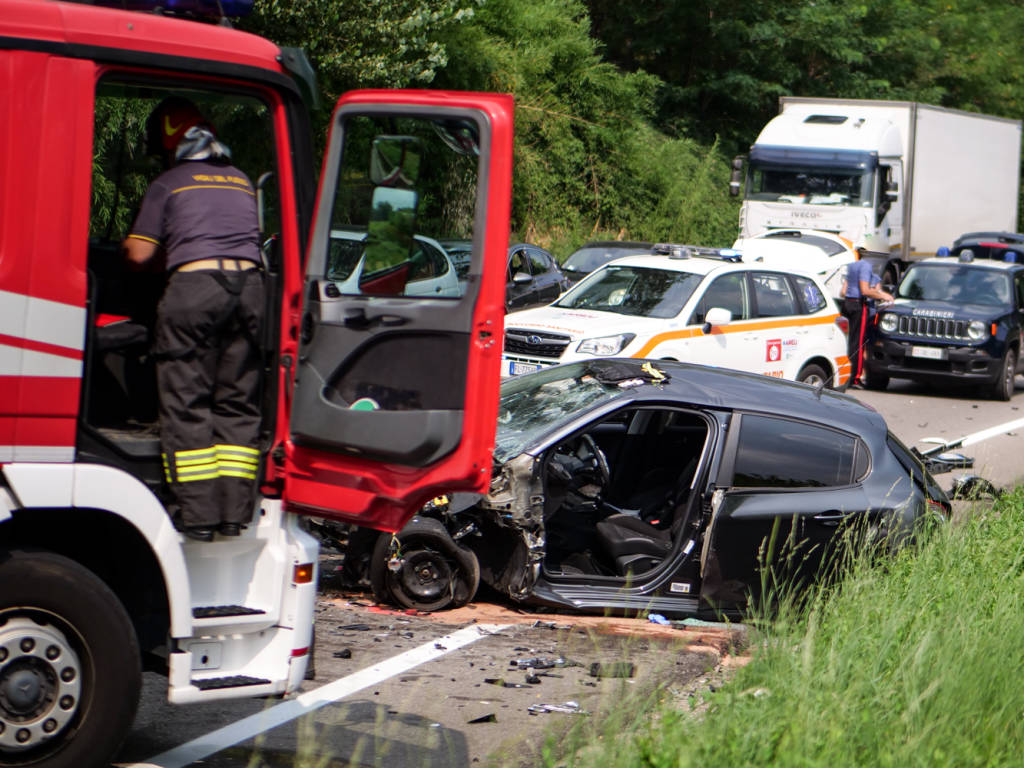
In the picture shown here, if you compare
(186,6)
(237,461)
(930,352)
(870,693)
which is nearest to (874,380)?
(930,352)

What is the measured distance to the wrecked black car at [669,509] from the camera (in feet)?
22.4

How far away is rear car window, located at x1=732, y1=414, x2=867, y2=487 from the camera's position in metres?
7.13

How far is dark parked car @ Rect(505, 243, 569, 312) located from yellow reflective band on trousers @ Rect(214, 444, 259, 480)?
505 inches

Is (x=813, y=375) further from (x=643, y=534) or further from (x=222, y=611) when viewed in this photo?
(x=222, y=611)

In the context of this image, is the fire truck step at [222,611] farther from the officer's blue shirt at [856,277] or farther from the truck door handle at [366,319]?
the officer's blue shirt at [856,277]

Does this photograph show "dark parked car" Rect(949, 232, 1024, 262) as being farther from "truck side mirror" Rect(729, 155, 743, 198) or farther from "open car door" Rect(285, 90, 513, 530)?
"open car door" Rect(285, 90, 513, 530)

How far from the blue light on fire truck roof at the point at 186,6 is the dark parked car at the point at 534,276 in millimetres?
12714

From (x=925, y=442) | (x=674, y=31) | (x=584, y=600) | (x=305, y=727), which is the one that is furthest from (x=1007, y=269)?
(x=674, y=31)

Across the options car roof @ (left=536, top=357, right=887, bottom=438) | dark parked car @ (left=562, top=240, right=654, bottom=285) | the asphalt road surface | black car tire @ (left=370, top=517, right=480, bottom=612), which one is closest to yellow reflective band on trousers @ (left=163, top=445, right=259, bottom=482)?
the asphalt road surface

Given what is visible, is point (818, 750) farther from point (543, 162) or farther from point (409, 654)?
point (543, 162)

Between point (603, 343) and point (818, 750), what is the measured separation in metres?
8.42

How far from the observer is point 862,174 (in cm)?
2552

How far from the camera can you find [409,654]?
20.4ft

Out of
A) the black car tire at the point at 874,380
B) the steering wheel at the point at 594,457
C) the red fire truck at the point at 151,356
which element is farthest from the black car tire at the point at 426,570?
the black car tire at the point at 874,380
